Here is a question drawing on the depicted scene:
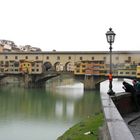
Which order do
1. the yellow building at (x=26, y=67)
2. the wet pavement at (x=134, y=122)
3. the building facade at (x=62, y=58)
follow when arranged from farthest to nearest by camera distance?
1. the yellow building at (x=26, y=67)
2. the building facade at (x=62, y=58)
3. the wet pavement at (x=134, y=122)

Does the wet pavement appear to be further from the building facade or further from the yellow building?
the yellow building

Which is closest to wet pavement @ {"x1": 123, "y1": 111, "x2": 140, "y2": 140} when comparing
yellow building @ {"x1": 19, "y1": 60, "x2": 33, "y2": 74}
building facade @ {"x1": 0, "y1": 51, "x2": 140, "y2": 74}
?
building facade @ {"x1": 0, "y1": 51, "x2": 140, "y2": 74}

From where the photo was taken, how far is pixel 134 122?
6.81m

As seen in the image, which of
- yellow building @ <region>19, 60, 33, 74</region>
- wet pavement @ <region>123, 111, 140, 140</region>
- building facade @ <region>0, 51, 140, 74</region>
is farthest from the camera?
yellow building @ <region>19, 60, 33, 74</region>

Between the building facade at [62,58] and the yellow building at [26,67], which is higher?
the building facade at [62,58]

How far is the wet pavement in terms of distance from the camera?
572 centimetres

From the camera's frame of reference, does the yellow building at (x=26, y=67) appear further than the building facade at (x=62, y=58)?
Yes

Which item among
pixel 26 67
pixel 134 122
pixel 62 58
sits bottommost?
pixel 134 122

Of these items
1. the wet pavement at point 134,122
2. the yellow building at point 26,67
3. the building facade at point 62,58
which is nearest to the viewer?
the wet pavement at point 134,122

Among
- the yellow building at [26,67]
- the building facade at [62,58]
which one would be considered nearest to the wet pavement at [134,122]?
the building facade at [62,58]

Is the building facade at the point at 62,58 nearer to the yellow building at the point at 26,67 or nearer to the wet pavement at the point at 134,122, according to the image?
the yellow building at the point at 26,67

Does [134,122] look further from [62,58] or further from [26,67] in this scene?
[26,67]

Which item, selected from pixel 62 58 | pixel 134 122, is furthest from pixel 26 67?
pixel 134 122

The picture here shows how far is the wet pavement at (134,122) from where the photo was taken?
5.72 meters
